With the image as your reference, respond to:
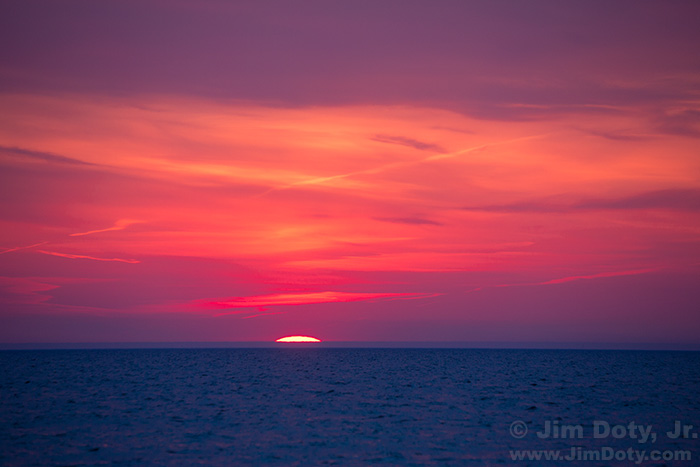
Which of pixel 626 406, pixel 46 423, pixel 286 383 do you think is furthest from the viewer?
pixel 286 383

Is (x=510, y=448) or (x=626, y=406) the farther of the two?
(x=626, y=406)

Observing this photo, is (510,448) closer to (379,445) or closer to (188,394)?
(379,445)

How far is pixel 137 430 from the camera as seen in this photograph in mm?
36406

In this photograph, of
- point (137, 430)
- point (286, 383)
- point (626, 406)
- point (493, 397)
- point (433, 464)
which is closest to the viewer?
point (433, 464)

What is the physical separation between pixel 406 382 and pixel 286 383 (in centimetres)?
1489

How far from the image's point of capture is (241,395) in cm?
5838

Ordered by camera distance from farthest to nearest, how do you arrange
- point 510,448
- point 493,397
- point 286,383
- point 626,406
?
1. point 286,383
2. point 493,397
3. point 626,406
4. point 510,448

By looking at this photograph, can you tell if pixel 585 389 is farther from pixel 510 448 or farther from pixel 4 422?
pixel 4 422

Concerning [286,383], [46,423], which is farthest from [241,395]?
[46,423]

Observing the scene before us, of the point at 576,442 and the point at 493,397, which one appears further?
the point at 493,397

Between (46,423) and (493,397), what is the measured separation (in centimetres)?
3732

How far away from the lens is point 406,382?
7600 centimetres

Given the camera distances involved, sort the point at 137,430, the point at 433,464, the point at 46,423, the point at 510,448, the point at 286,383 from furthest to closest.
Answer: the point at 286,383, the point at 46,423, the point at 137,430, the point at 510,448, the point at 433,464

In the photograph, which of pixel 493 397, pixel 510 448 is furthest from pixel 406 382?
pixel 510 448
